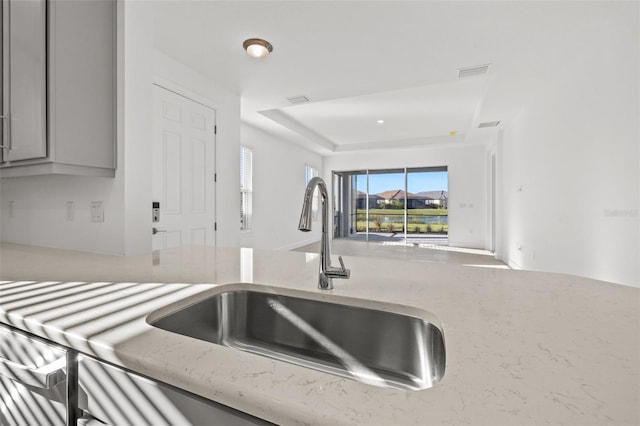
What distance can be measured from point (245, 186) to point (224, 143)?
193 cm

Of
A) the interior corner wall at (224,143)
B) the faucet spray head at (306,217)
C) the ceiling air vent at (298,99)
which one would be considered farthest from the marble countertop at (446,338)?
the ceiling air vent at (298,99)

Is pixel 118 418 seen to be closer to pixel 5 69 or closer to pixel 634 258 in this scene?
pixel 5 69

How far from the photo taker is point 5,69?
61.9 inches

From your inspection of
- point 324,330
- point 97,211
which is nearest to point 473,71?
point 324,330

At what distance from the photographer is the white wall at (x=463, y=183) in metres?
7.61

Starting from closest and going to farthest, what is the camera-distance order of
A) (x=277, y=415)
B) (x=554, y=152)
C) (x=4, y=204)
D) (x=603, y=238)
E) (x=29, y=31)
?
(x=277, y=415) < (x=29, y=31) < (x=4, y=204) < (x=603, y=238) < (x=554, y=152)

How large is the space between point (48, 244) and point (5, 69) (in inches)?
38.1

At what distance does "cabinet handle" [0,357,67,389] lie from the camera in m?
0.63

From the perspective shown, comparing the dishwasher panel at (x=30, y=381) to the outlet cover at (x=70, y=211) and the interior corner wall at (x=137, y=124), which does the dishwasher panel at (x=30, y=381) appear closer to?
the interior corner wall at (x=137, y=124)

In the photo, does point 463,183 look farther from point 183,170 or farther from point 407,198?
point 183,170

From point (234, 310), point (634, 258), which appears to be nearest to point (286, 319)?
point (234, 310)

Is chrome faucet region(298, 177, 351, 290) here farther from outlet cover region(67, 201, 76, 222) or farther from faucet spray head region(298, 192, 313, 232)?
outlet cover region(67, 201, 76, 222)

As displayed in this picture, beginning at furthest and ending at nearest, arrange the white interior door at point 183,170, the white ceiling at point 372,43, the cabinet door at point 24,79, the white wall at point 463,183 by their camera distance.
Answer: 1. the white wall at point 463,183
2. the white interior door at point 183,170
3. the white ceiling at point 372,43
4. the cabinet door at point 24,79

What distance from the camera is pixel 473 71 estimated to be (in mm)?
3250
